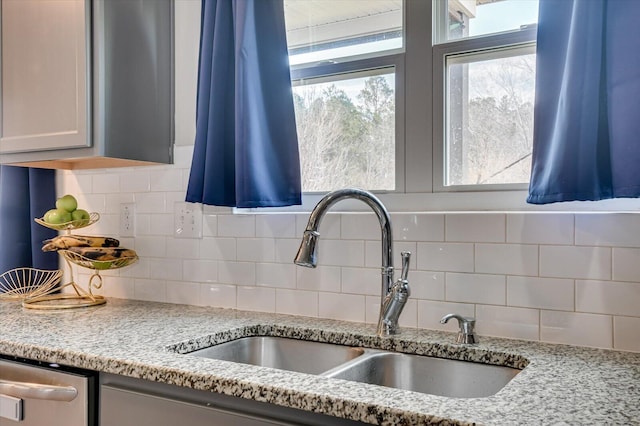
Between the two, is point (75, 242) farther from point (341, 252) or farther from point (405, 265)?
point (405, 265)

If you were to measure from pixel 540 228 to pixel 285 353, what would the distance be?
30.4 inches

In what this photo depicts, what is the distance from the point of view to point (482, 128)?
5.47ft

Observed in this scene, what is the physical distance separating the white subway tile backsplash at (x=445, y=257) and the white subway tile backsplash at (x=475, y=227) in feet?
0.08

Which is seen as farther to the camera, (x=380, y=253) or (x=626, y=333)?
(x=380, y=253)

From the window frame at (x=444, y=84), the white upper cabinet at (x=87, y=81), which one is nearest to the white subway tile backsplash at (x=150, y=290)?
the white upper cabinet at (x=87, y=81)

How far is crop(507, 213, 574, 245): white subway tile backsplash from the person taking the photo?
1.43 meters

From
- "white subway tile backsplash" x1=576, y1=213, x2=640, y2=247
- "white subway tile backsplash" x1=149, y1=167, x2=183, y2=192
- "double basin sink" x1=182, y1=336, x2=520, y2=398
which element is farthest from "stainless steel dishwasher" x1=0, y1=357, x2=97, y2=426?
"white subway tile backsplash" x1=576, y1=213, x2=640, y2=247

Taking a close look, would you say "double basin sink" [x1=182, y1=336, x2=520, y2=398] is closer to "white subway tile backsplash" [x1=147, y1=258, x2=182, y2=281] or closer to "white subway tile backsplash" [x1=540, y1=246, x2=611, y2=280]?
"white subway tile backsplash" [x1=540, y1=246, x2=611, y2=280]

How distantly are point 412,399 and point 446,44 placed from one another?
1.09m

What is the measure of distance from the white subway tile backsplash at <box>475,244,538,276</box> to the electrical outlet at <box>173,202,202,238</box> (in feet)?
3.23

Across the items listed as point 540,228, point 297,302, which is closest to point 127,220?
point 297,302

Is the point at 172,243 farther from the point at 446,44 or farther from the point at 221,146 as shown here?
the point at 446,44

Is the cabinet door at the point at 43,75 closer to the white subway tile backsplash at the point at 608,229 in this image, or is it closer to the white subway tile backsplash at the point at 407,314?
the white subway tile backsplash at the point at 407,314

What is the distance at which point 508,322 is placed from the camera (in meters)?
1.50
